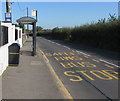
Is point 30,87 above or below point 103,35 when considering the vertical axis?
below

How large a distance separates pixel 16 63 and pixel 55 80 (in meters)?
3.83

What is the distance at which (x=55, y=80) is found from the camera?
29.1 feet

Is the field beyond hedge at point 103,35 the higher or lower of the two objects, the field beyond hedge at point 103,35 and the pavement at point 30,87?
the higher

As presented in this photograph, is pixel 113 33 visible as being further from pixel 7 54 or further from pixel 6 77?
pixel 6 77

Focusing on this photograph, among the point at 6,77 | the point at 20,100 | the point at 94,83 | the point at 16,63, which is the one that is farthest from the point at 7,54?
the point at 20,100

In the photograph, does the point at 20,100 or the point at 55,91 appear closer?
the point at 20,100

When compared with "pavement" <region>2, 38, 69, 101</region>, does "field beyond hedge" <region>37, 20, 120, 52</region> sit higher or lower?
higher

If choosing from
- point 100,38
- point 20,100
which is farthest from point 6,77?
point 100,38

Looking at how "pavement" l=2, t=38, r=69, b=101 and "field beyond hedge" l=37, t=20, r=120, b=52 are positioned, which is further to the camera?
"field beyond hedge" l=37, t=20, r=120, b=52

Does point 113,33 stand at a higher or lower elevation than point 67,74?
higher

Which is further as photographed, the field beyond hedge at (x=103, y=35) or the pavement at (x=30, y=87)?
the field beyond hedge at (x=103, y=35)

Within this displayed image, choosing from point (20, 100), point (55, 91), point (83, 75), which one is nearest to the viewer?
point (20, 100)

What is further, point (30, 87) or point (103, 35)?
point (103, 35)

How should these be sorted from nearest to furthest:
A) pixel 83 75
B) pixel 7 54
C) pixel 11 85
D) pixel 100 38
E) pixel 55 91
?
pixel 55 91, pixel 11 85, pixel 83 75, pixel 7 54, pixel 100 38
